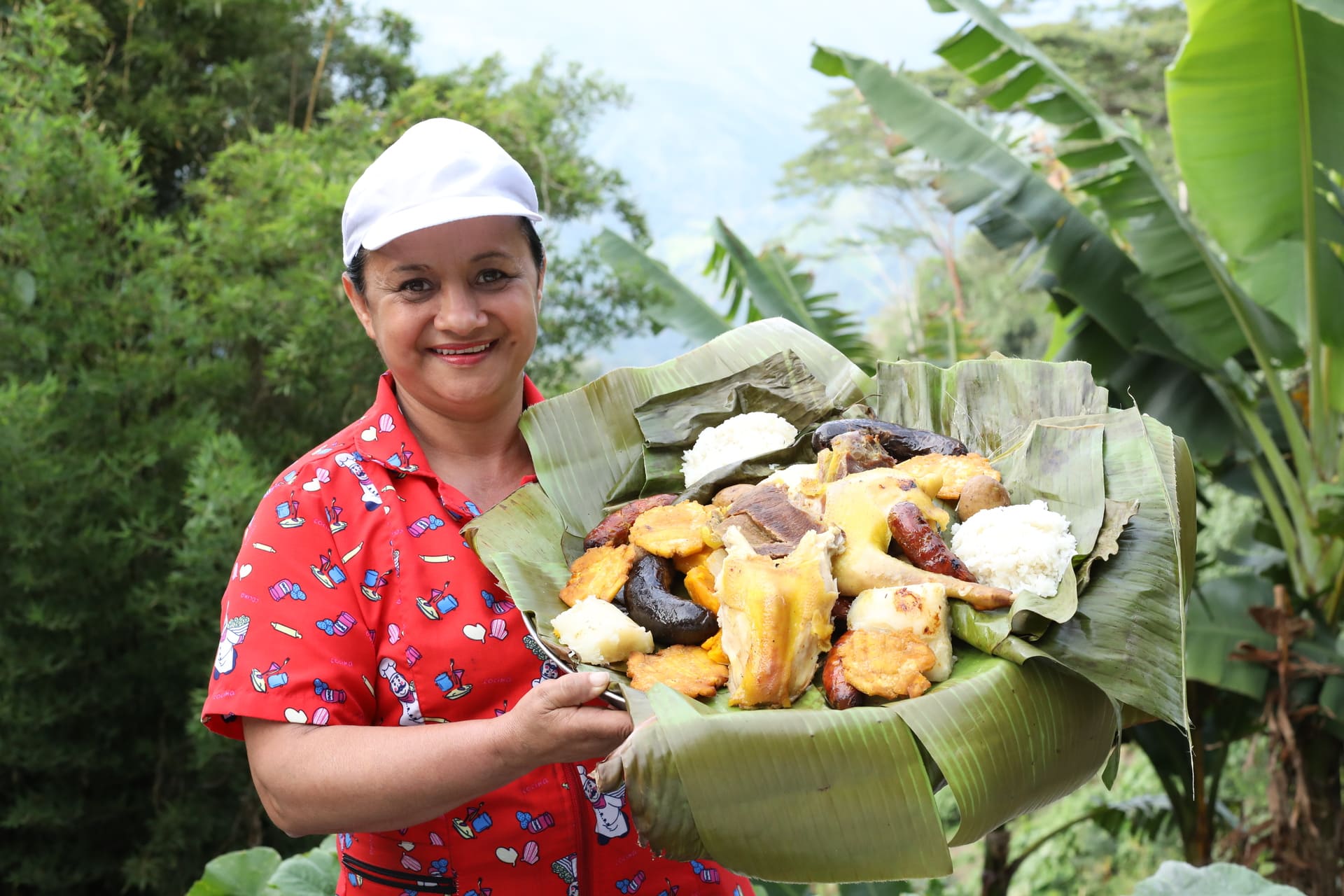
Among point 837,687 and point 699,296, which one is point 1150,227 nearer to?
point 699,296

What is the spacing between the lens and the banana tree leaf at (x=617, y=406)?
2.07m

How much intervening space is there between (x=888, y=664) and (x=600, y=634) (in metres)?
0.43

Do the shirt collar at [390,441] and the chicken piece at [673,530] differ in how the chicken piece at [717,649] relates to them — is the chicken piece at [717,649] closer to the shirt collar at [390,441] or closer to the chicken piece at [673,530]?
the chicken piece at [673,530]

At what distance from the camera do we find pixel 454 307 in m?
1.80

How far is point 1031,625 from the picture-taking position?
60.9 inches

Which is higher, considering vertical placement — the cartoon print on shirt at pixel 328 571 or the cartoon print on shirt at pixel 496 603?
the cartoon print on shirt at pixel 328 571

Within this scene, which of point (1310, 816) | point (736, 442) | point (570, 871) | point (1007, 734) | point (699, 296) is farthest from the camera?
point (699, 296)

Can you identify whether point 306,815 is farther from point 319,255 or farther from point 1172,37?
point 1172,37

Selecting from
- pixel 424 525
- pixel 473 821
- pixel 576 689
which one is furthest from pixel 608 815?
pixel 424 525

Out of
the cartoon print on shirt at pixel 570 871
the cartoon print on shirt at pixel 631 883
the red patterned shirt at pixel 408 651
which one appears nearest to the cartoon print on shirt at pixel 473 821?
the red patterned shirt at pixel 408 651

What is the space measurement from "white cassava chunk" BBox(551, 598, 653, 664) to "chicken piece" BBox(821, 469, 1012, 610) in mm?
336

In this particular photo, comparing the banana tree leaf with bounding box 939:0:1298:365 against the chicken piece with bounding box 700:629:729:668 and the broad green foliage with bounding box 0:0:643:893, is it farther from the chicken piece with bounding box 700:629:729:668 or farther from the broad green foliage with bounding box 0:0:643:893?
the chicken piece with bounding box 700:629:729:668

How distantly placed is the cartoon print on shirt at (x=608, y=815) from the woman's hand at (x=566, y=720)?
0.33 m

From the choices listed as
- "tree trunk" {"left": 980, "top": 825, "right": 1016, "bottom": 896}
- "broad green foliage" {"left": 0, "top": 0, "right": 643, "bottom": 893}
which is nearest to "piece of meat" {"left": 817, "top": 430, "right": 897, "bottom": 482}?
"broad green foliage" {"left": 0, "top": 0, "right": 643, "bottom": 893}
